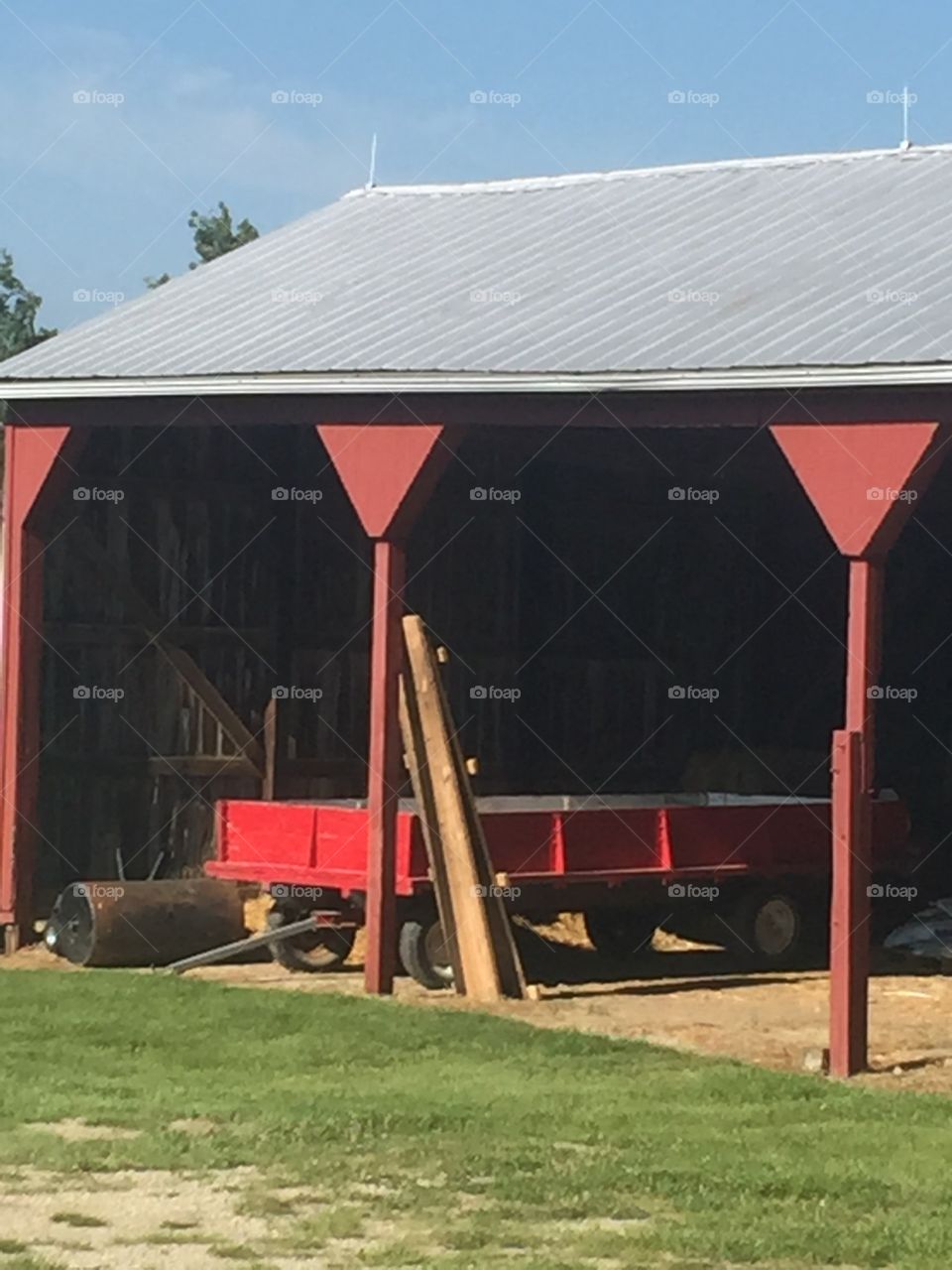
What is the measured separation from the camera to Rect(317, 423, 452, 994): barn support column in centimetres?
1758

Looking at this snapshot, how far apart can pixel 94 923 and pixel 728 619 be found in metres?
9.28

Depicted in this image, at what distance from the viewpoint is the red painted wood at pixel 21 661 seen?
19766 millimetres

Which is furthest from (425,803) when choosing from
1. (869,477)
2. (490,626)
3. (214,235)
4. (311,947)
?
(214,235)

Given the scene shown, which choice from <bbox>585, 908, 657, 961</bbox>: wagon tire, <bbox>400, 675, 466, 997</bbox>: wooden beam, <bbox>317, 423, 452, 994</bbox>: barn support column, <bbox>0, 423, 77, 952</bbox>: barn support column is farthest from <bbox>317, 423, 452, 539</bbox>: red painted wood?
<bbox>585, 908, 657, 961</bbox>: wagon tire

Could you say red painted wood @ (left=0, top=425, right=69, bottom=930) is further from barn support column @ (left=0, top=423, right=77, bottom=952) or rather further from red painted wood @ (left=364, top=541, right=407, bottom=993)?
red painted wood @ (left=364, top=541, right=407, bottom=993)

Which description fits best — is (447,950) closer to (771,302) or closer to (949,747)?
(771,302)

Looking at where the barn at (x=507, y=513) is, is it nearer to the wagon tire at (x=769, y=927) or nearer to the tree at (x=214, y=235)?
the wagon tire at (x=769, y=927)

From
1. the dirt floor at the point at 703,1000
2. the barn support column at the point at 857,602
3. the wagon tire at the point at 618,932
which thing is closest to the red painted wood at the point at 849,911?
the barn support column at the point at 857,602

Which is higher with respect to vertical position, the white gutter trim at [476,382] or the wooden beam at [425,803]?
the white gutter trim at [476,382]

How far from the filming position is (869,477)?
1522cm

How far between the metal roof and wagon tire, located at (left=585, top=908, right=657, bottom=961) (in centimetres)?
520

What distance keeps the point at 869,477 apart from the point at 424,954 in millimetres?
5154

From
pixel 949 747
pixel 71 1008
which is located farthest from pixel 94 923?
pixel 949 747

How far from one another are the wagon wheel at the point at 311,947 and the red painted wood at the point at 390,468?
3.31 metres
